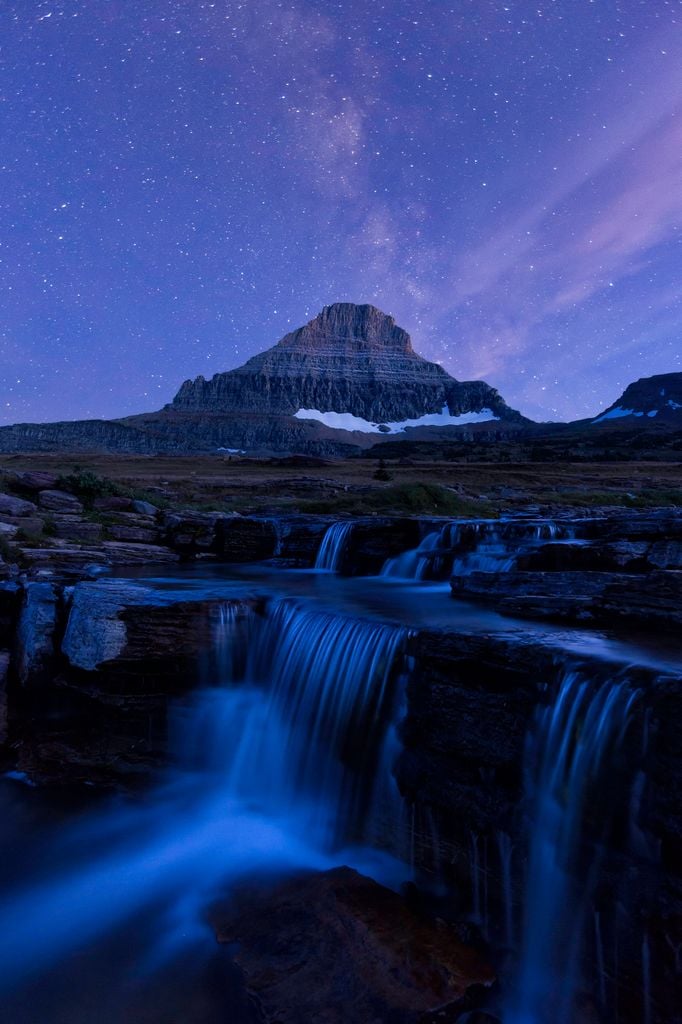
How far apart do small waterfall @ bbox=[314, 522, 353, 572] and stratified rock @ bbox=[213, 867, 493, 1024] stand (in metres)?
12.1

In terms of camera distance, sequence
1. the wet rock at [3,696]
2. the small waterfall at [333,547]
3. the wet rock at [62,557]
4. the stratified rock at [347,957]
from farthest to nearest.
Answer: the small waterfall at [333,547] < the wet rock at [62,557] < the wet rock at [3,696] < the stratified rock at [347,957]

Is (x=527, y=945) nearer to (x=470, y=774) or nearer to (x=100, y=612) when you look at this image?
(x=470, y=774)

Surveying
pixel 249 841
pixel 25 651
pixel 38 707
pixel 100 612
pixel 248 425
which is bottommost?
pixel 249 841

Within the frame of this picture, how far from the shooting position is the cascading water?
5.95 m

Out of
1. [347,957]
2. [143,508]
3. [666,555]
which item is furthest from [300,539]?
[347,957]

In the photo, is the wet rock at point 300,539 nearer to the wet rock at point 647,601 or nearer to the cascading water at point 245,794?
the cascading water at point 245,794

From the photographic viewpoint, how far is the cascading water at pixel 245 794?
5.95 m

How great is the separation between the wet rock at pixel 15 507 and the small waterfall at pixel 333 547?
9.66 metres

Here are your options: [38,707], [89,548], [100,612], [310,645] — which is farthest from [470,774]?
[89,548]

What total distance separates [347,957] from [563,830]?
2071 millimetres

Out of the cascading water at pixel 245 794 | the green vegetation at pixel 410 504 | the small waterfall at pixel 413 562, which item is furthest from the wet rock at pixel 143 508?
the cascading water at pixel 245 794

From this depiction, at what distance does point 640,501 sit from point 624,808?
25.2 m

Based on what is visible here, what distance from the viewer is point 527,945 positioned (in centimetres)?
499

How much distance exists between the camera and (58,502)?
Result: 20.9 metres
